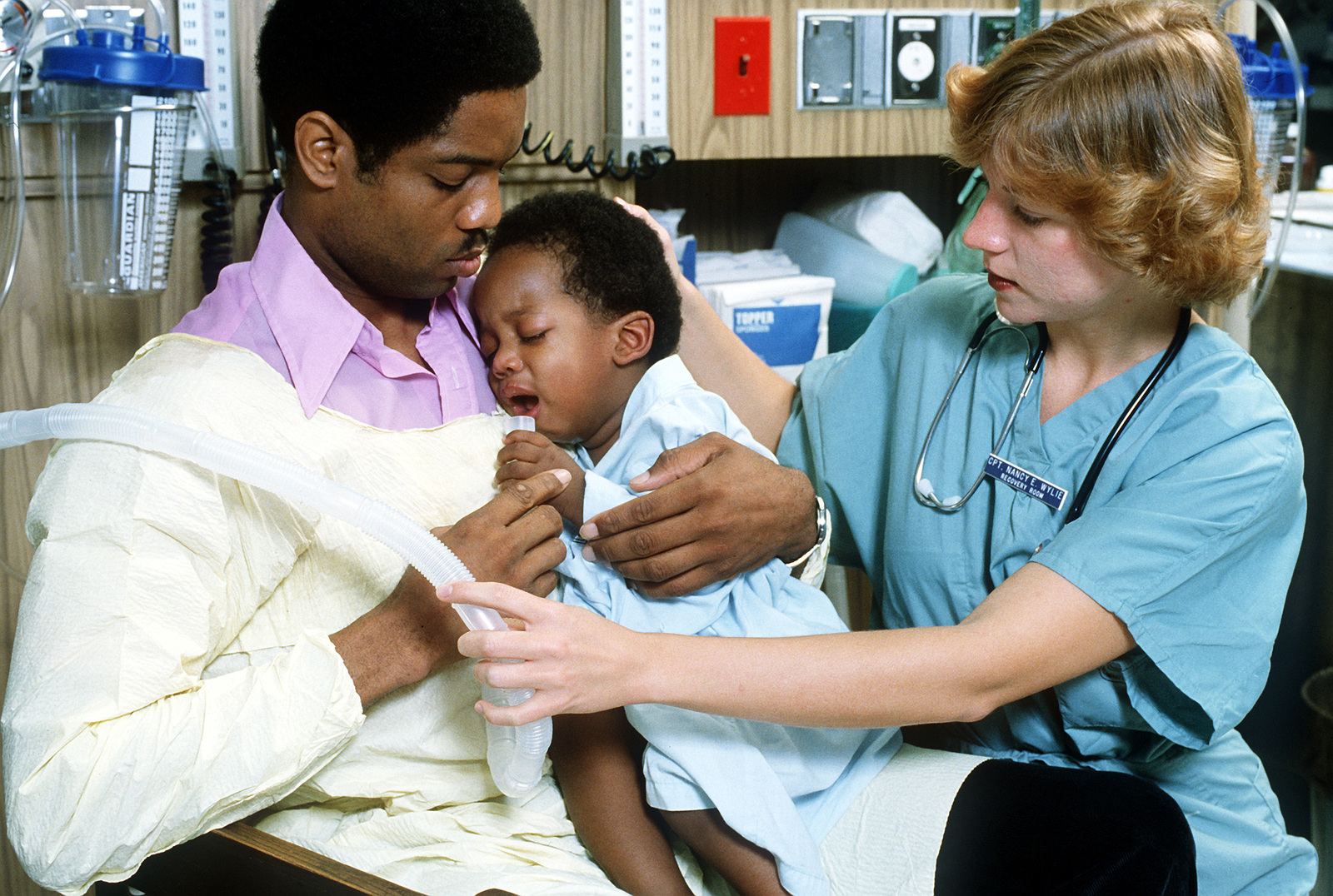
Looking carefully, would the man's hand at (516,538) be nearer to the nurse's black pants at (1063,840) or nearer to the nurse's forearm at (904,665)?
the nurse's forearm at (904,665)

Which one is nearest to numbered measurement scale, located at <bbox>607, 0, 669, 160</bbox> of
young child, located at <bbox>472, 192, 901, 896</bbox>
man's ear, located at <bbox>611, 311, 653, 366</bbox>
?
young child, located at <bbox>472, 192, 901, 896</bbox>

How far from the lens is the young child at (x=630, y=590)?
1267 mm

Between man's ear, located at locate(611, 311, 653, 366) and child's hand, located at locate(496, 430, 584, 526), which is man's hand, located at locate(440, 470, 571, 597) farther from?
man's ear, located at locate(611, 311, 653, 366)

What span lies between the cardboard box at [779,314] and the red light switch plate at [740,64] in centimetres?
35

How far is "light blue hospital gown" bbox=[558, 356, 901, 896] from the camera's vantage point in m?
1.26

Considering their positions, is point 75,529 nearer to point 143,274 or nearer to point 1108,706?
point 143,274

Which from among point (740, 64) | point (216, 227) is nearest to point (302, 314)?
point (216, 227)

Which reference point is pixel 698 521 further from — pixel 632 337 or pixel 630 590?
pixel 632 337

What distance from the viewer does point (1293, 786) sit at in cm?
264

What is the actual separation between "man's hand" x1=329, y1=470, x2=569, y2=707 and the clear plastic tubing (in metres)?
0.11

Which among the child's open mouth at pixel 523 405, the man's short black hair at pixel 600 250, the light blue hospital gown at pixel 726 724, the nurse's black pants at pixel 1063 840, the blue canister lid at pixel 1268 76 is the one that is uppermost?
the blue canister lid at pixel 1268 76

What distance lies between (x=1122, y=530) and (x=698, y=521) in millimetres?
482

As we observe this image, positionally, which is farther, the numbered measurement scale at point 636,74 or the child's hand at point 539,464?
the numbered measurement scale at point 636,74

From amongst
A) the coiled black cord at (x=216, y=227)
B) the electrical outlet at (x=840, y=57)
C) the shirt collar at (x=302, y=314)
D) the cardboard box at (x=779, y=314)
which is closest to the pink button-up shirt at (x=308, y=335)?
the shirt collar at (x=302, y=314)
